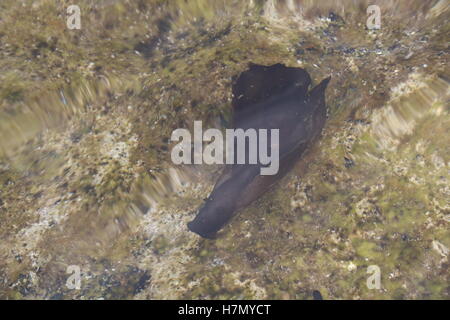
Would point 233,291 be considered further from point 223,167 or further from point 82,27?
point 82,27

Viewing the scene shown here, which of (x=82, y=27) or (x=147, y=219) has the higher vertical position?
(x=82, y=27)

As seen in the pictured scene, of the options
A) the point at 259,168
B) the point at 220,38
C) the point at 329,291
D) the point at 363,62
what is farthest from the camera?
the point at 220,38

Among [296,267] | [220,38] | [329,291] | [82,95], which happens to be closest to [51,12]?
[82,95]

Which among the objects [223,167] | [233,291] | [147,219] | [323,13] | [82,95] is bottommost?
[233,291]

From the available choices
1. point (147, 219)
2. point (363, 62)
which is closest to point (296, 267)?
point (147, 219)

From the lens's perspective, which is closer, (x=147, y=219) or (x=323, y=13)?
(x=147, y=219)

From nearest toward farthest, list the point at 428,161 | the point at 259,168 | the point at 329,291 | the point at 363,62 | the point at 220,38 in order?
1. the point at 329,291
2. the point at 428,161
3. the point at 259,168
4. the point at 363,62
5. the point at 220,38
